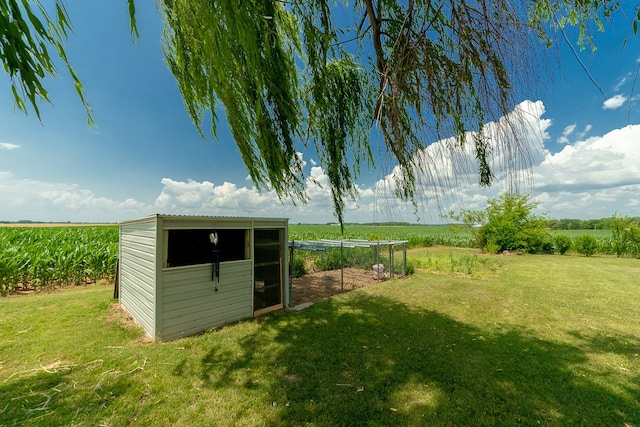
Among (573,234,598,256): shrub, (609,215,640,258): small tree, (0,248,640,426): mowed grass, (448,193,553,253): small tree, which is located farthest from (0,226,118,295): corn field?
(609,215,640,258): small tree

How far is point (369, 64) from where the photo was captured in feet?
9.66

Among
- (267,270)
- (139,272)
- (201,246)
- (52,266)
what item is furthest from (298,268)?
(52,266)

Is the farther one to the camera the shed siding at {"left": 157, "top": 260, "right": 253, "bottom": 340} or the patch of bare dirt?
the patch of bare dirt

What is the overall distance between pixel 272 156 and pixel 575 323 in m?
7.31

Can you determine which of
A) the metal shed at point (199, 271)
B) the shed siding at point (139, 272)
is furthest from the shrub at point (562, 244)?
the shed siding at point (139, 272)

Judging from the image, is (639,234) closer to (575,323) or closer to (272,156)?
(575,323)

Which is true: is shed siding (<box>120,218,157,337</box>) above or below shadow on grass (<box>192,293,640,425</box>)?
above

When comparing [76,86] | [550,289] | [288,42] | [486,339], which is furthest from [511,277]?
[76,86]

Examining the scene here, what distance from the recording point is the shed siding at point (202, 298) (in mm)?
4375

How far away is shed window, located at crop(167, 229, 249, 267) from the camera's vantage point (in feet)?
14.9

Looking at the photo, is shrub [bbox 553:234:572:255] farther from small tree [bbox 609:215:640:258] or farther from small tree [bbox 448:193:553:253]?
small tree [bbox 609:215:640:258]

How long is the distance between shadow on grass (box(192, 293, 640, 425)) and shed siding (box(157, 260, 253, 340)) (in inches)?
33.1

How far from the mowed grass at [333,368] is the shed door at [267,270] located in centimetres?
48

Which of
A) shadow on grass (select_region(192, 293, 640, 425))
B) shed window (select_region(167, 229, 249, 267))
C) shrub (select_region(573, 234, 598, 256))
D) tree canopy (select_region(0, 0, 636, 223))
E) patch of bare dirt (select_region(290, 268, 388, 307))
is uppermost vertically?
tree canopy (select_region(0, 0, 636, 223))
